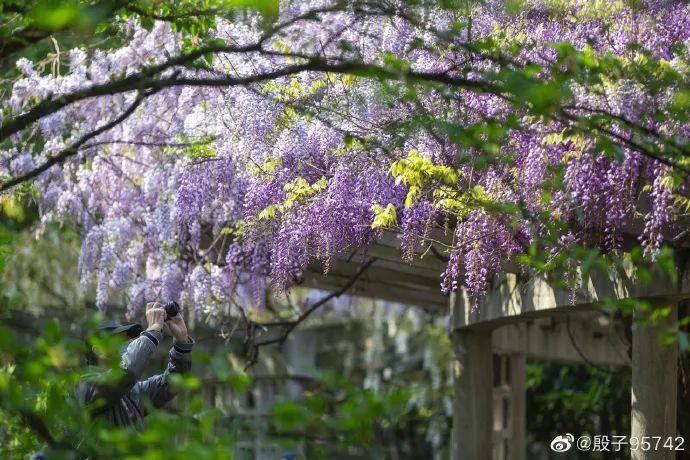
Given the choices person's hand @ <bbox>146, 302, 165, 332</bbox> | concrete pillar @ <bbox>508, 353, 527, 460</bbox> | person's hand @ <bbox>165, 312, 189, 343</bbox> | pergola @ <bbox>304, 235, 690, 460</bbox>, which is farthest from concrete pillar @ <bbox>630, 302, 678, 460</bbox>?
concrete pillar @ <bbox>508, 353, 527, 460</bbox>

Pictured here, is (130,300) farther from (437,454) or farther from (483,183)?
(437,454)

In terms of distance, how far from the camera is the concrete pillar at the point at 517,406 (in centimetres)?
923

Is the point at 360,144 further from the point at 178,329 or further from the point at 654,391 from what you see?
the point at 654,391

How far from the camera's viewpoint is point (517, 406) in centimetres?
938

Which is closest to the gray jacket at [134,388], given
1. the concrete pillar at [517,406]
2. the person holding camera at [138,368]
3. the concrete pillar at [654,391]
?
the person holding camera at [138,368]

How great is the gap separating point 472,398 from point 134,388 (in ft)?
12.6

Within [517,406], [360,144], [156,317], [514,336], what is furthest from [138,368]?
[517,406]

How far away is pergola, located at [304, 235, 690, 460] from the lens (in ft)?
17.1

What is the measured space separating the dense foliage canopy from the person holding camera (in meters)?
0.70

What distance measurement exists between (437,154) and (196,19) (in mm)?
1459

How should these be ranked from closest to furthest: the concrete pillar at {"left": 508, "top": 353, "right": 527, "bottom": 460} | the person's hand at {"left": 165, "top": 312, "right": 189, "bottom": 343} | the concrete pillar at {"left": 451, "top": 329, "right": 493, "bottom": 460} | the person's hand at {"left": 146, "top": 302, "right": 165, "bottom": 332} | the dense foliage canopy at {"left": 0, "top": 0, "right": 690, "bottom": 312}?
the dense foliage canopy at {"left": 0, "top": 0, "right": 690, "bottom": 312}
the person's hand at {"left": 146, "top": 302, "right": 165, "bottom": 332}
the person's hand at {"left": 165, "top": 312, "right": 189, "bottom": 343}
the concrete pillar at {"left": 451, "top": 329, "right": 493, "bottom": 460}
the concrete pillar at {"left": 508, "top": 353, "right": 527, "bottom": 460}

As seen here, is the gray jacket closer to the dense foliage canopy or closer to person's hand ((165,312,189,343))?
person's hand ((165,312,189,343))

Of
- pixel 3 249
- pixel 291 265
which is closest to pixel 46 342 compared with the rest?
pixel 3 249

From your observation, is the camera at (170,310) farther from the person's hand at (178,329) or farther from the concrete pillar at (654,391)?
the concrete pillar at (654,391)
